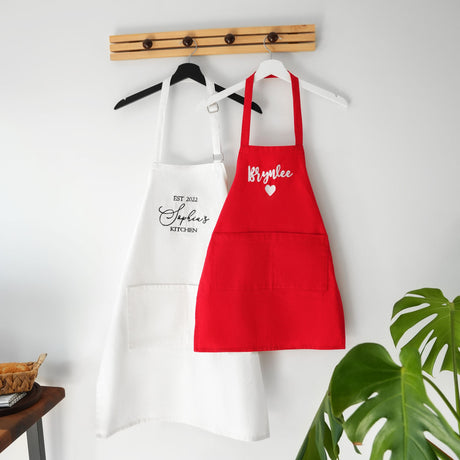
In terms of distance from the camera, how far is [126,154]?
1368 millimetres

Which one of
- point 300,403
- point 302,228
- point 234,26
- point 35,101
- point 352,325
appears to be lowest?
point 300,403

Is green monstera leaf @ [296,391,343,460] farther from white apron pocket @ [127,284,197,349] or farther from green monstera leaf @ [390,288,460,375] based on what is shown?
white apron pocket @ [127,284,197,349]

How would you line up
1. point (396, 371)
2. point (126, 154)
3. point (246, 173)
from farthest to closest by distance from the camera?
point (126, 154), point (246, 173), point (396, 371)

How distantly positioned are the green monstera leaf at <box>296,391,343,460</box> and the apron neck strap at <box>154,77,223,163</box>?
705mm

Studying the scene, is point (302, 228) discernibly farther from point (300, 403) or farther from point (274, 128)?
point (300, 403)

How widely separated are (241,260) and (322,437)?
48 centimetres

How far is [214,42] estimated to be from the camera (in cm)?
130

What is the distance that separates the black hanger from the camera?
4.22 feet

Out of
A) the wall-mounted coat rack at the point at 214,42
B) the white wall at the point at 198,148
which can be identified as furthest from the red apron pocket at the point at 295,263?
the wall-mounted coat rack at the point at 214,42

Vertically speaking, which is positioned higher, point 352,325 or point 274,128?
point 274,128

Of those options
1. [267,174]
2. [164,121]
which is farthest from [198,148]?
[267,174]

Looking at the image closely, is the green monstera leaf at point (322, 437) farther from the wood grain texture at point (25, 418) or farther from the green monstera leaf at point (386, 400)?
the wood grain texture at point (25, 418)

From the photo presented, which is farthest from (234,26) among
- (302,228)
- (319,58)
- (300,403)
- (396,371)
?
(300,403)

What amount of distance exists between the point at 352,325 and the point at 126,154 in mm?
846
